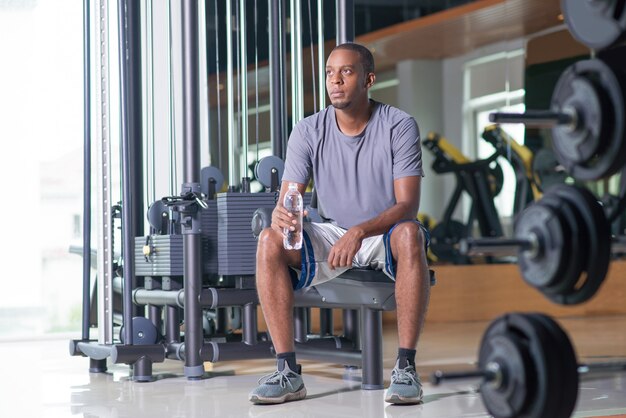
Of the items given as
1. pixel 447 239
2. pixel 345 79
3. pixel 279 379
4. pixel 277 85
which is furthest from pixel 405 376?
pixel 447 239

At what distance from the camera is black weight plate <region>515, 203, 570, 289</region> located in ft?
4.02

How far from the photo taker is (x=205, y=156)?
16.2ft

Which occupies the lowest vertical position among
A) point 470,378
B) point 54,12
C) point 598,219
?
point 470,378

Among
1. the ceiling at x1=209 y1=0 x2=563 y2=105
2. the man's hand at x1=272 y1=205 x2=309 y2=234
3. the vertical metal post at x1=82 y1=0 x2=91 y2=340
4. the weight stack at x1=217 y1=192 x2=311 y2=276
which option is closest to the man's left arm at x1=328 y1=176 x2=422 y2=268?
the man's hand at x1=272 y1=205 x2=309 y2=234

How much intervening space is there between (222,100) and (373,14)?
2852 millimetres

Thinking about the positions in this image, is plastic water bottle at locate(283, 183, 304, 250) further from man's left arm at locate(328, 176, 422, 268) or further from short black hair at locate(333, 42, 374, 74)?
short black hair at locate(333, 42, 374, 74)

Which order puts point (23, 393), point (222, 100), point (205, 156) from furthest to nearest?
point (222, 100)
point (205, 156)
point (23, 393)

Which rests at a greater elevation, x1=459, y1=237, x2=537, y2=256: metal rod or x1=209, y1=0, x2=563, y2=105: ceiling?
x1=209, y1=0, x2=563, y2=105: ceiling

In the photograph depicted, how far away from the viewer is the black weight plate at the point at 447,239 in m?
7.32

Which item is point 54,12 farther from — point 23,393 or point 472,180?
point 472,180

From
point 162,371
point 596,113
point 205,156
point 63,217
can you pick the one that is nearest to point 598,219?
point 596,113

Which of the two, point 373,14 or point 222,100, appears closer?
point 222,100

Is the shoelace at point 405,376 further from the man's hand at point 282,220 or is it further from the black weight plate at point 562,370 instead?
the black weight plate at point 562,370

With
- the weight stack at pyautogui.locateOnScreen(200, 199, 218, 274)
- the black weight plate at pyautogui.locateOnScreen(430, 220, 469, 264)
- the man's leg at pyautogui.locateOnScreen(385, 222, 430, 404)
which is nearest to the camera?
the man's leg at pyautogui.locateOnScreen(385, 222, 430, 404)
